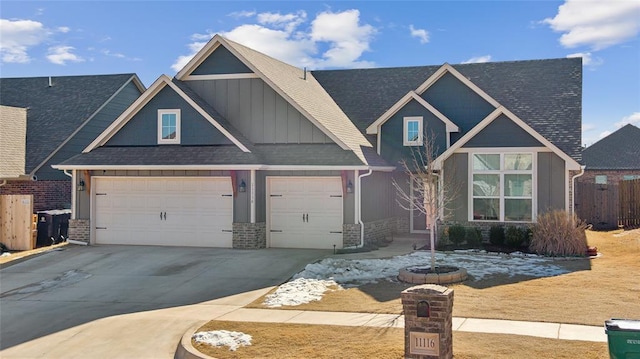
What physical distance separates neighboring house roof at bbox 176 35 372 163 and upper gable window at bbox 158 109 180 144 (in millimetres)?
1742

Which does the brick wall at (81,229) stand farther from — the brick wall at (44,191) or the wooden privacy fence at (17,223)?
the brick wall at (44,191)

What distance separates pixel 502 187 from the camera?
1953 centimetres

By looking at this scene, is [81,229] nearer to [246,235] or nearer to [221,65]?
[246,235]

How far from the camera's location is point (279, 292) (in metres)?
13.3

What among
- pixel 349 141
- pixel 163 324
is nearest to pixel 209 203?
pixel 349 141

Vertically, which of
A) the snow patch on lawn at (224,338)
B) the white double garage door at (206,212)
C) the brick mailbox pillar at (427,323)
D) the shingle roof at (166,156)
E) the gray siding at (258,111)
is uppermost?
the gray siding at (258,111)

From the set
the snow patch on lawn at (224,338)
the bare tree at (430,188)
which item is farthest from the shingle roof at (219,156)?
the snow patch on lawn at (224,338)

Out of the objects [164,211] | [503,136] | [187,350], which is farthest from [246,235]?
[187,350]

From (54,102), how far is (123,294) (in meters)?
17.9

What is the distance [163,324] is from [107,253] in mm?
8231

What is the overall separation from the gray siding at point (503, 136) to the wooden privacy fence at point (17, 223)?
14240 millimetres

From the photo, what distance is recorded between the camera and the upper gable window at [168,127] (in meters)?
20.7

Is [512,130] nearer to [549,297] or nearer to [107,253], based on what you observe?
[549,297]

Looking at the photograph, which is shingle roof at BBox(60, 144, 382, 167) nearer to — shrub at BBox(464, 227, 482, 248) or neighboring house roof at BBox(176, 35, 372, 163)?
neighboring house roof at BBox(176, 35, 372, 163)
